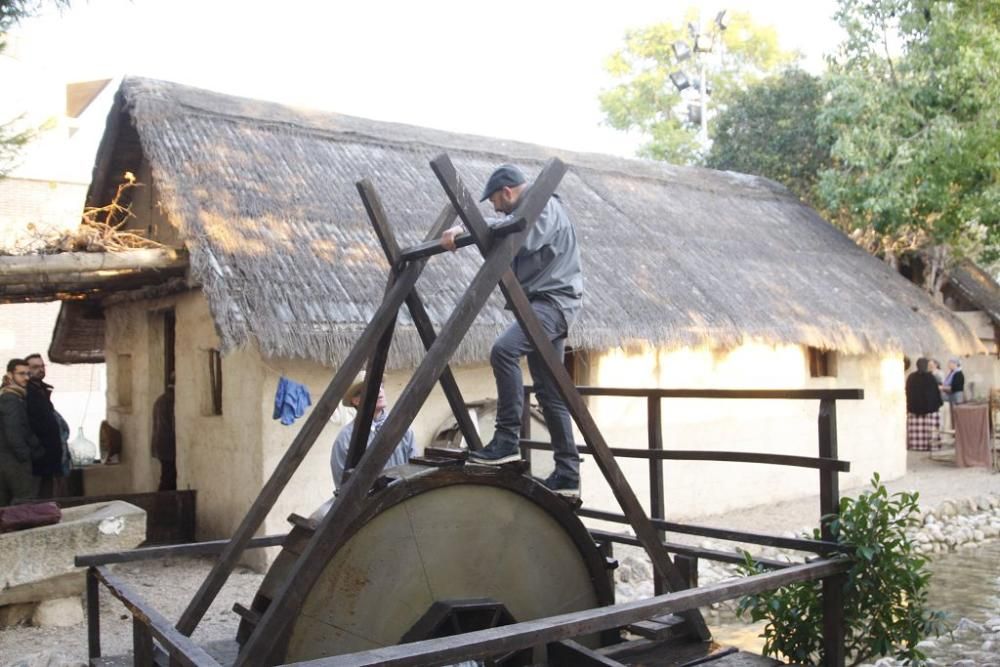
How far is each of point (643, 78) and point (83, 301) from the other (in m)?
23.1

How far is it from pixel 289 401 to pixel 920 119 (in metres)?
10.5

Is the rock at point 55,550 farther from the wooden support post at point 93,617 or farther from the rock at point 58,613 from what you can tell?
the wooden support post at point 93,617

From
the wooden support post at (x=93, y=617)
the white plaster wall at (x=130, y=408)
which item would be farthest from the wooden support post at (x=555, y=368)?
the white plaster wall at (x=130, y=408)

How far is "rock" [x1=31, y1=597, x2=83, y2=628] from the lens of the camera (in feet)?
20.3

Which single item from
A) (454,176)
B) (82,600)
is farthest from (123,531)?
(454,176)

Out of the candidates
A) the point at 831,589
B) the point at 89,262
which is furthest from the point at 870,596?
the point at 89,262

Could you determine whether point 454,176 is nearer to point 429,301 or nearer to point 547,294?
point 547,294

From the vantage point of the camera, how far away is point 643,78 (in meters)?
30.6

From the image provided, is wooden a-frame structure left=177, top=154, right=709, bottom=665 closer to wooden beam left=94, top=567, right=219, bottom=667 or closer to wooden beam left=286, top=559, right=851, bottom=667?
wooden beam left=94, top=567, right=219, bottom=667

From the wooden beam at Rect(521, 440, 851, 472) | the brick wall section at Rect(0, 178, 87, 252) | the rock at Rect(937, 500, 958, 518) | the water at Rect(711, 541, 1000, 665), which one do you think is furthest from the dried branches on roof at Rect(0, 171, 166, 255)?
the brick wall section at Rect(0, 178, 87, 252)

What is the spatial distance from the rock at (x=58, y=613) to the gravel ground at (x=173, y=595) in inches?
2.3

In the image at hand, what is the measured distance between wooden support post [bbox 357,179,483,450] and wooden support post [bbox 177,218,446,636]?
110 mm

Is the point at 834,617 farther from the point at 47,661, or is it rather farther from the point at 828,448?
the point at 47,661

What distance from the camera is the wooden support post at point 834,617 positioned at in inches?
141
